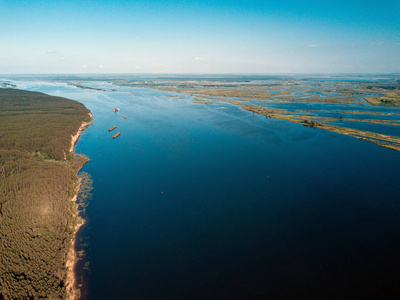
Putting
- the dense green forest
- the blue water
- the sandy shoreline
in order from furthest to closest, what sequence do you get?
the blue water, the sandy shoreline, the dense green forest

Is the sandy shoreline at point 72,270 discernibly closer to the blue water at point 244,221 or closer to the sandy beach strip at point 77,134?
the blue water at point 244,221

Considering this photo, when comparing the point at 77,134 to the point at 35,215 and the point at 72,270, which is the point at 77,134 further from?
the point at 72,270

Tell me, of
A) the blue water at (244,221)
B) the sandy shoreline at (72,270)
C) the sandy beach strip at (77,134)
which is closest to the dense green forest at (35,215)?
the sandy shoreline at (72,270)

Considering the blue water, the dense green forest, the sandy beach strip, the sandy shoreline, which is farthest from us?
the sandy beach strip

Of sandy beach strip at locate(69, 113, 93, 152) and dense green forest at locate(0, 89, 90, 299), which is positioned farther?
sandy beach strip at locate(69, 113, 93, 152)

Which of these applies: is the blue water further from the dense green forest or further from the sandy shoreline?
the dense green forest

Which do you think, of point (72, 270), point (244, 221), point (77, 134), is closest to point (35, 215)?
point (72, 270)

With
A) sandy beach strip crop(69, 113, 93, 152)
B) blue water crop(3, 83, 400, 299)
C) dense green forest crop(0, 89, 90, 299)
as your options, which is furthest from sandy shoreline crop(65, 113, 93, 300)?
sandy beach strip crop(69, 113, 93, 152)
